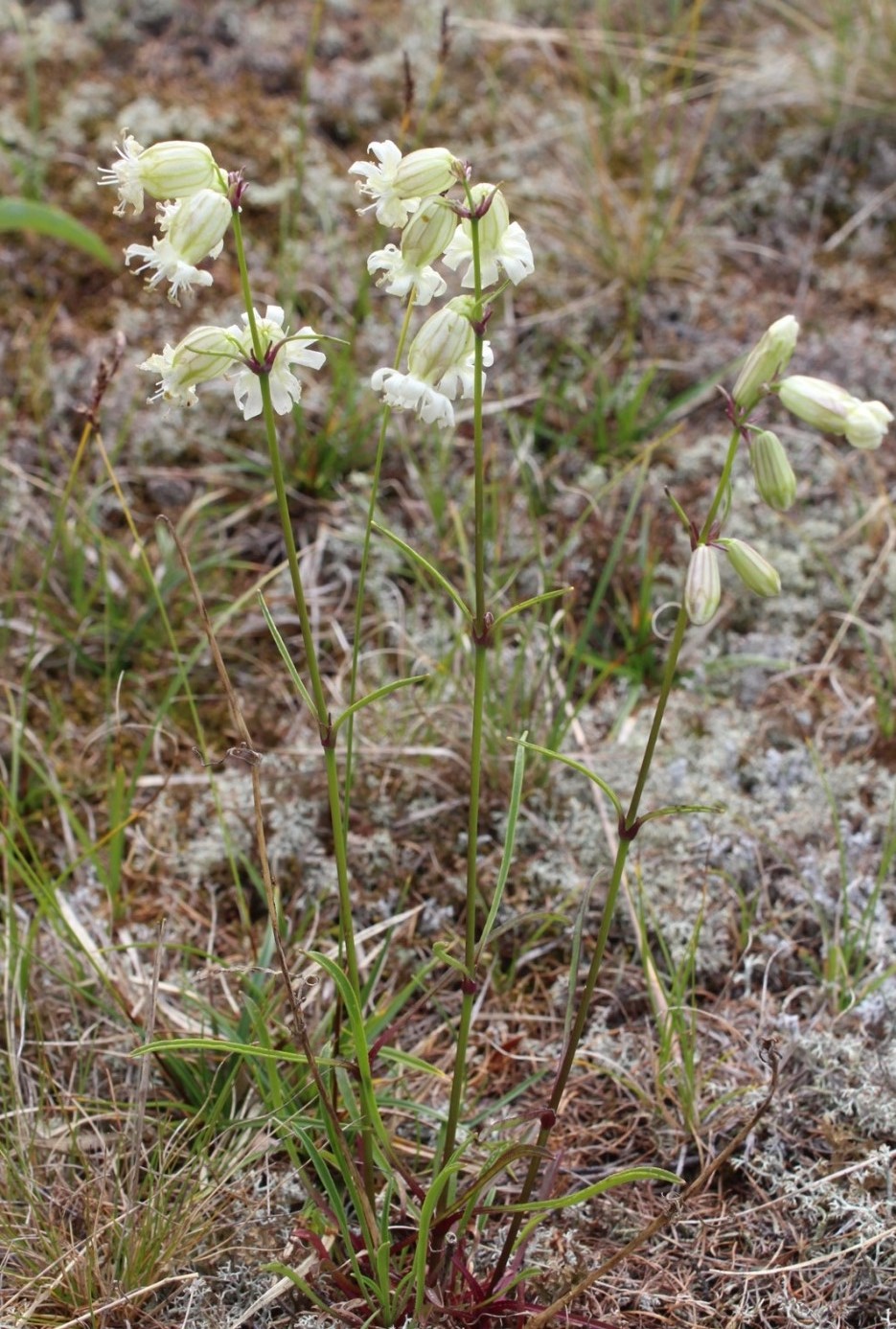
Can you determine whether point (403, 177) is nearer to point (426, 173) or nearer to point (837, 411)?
point (426, 173)

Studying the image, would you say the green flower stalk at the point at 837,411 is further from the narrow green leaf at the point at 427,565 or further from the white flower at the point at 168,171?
the white flower at the point at 168,171

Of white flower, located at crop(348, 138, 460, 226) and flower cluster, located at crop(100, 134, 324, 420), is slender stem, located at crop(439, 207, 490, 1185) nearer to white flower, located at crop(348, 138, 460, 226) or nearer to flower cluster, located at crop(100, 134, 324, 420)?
white flower, located at crop(348, 138, 460, 226)

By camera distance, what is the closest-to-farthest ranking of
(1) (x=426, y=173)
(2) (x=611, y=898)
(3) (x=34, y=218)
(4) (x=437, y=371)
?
(1) (x=426, y=173), (4) (x=437, y=371), (2) (x=611, y=898), (3) (x=34, y=218)

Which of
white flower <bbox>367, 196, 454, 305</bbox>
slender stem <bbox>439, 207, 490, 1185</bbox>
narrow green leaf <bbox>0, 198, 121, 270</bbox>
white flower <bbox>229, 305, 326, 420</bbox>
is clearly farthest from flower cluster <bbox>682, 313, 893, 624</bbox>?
narrow green leaf <bbox>0, 198, 121, 270</bbox>

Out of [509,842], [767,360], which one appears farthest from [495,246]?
[509,842]

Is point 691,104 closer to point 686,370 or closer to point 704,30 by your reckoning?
point 704,30
